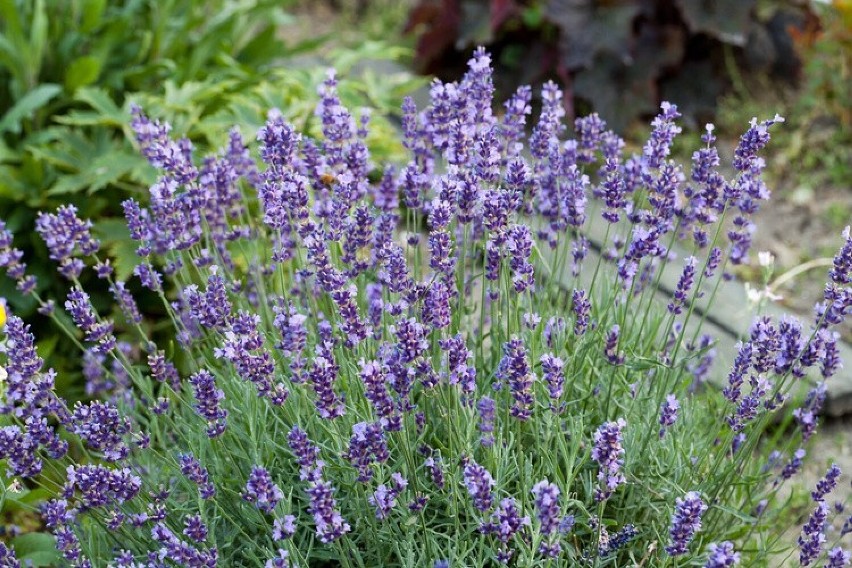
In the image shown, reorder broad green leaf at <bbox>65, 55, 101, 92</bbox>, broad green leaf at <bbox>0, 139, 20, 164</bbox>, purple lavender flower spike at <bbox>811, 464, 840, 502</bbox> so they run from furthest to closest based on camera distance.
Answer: broad green leaf at <bbox>65, 55, 101, 92</bbox>
broad green leaf at <bbox>0, 139, 20, 164</bbox>
purple lavender flower spike at <bbox>811, 464, 840, 502</bbox>

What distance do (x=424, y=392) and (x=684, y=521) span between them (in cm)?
59

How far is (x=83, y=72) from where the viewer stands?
162 inches

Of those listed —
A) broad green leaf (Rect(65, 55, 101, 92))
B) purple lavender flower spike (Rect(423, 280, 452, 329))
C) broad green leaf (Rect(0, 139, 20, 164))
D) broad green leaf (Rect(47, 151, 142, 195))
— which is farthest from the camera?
broad green leaf (Rect(65, 55, 101, 92))

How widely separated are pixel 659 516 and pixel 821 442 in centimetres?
169

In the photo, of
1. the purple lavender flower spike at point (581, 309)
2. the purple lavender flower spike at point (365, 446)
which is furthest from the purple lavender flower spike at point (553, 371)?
the purple lavender flower spike at point (365, 446)

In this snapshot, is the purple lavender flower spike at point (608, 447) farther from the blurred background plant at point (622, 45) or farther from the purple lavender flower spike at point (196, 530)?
the blurred background plant at point (622, 45)

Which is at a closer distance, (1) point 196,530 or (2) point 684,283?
(1) point 196,530

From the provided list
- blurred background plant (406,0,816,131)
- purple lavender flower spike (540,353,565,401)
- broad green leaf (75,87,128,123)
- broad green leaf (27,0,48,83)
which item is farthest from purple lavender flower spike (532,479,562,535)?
blurred background plant (406,0,816,131)

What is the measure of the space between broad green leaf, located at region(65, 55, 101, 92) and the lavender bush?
1.70 metres

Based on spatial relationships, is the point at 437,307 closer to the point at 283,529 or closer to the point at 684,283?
the point at 283,529

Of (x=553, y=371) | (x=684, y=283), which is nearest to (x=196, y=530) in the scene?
(x=553, y=371)

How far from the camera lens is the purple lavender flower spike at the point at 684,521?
1739 mm

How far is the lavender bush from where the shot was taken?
1.87 m

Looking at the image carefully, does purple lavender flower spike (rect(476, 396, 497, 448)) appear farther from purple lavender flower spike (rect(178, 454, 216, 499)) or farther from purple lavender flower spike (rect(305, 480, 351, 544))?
purple lavender flower spike (rect(178, 454, 216, 499))
